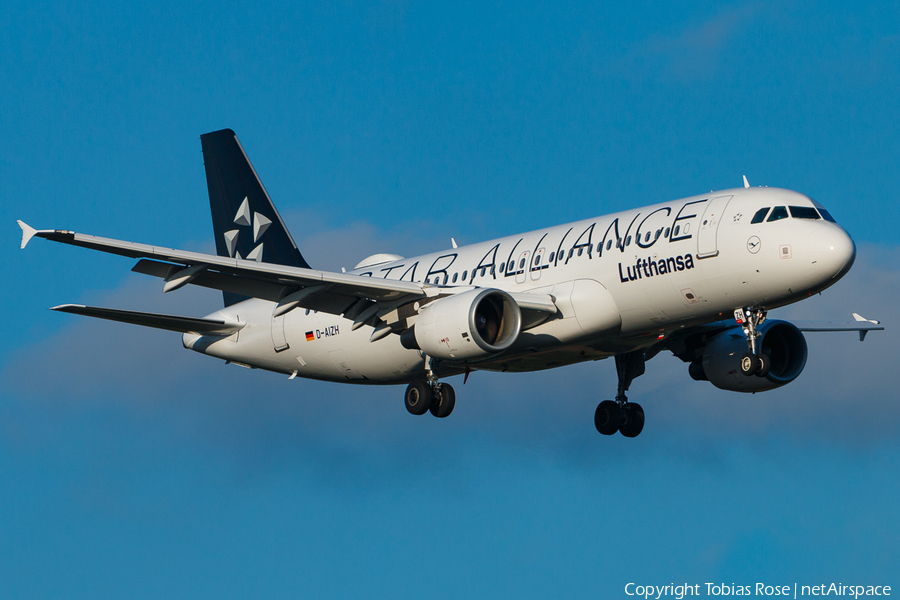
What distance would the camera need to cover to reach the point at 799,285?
2991 centimetres

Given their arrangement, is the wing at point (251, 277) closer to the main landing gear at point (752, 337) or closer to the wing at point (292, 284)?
the wing at point (292, 284)

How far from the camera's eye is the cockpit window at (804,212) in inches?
1189

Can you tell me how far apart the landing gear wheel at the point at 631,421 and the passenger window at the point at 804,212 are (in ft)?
36.9

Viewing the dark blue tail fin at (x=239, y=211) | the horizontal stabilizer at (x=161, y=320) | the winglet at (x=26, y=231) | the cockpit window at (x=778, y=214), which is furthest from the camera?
the dark blue tail fin at (x=239, y=211)

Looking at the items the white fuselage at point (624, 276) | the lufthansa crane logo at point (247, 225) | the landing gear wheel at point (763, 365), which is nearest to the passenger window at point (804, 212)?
the white fuselage at point (624, 276)

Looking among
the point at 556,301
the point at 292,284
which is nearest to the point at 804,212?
the point at 556,301

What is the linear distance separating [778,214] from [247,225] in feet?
68.0

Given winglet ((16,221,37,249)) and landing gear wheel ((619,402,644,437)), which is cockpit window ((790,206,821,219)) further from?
winglet ((16,221,37,249))

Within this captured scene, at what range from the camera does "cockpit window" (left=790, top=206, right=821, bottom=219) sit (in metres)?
30.2

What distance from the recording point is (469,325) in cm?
3164

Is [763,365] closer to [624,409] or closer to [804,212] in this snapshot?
[804,212]

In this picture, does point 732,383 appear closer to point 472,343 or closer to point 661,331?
point 661,331

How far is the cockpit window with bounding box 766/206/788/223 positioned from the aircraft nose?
35.4 inches

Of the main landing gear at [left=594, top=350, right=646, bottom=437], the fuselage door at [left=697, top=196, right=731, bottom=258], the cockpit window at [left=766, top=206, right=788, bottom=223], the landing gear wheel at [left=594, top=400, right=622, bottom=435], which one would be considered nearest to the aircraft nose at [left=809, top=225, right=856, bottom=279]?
the cockpit window at [left=766, top=206, right=788, bottom=223]
